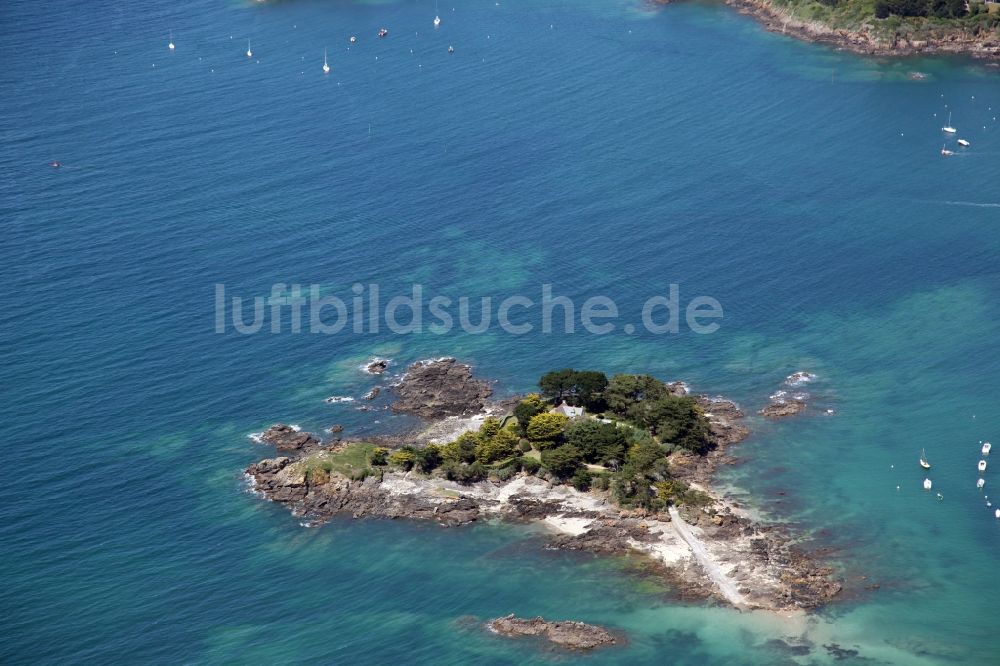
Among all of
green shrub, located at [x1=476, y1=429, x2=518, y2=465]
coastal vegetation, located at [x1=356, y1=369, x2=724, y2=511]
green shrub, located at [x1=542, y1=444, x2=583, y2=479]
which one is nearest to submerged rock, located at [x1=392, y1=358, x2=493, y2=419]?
coastal vegetation, located at [x1=356, y1=369, x2=724, y2=511]

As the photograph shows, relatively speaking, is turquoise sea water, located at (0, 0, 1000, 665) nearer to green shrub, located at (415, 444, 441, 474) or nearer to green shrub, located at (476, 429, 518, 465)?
green shrub, located at (415, 444, 441, 474)

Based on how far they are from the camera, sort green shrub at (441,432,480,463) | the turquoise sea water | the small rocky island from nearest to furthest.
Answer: the turquoise sea water → the small rocky island → green shrub at (441,432,480,463)

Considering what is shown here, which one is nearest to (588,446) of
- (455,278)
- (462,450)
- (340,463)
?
(462,450)

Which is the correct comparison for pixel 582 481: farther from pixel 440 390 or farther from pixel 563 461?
pixel 440 390

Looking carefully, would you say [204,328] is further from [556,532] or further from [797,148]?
[797,148]

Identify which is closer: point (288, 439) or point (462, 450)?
point (462, 450)

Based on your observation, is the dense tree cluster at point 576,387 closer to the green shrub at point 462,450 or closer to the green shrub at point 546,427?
the green shrub at point 546,427
